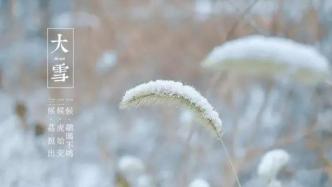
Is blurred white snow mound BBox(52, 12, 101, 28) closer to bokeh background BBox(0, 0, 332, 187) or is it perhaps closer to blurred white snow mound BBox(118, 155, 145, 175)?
bokeh background BBox(0, 0, 332, 187)

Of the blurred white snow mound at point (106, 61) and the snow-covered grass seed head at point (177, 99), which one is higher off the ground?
the blurred white snow mound at point (106, 61)

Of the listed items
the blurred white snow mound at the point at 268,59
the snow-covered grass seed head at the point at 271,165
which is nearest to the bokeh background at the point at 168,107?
the snow-covered grass seed head at the point at 271,165

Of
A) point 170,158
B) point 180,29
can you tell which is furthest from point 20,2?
point 170,158

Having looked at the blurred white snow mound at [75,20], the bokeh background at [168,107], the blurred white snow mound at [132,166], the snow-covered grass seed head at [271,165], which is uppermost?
the blurred white snow mound at [75,20]

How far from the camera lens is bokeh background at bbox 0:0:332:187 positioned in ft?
4.01

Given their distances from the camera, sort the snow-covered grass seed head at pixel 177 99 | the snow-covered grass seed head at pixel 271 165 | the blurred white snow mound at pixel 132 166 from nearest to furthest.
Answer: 1. the snow-covered grass seed head at pixel 177 99
2. the snow-covered grass seed head at pixel 271 165
3. the blurred white snow mound at pixel 132 166

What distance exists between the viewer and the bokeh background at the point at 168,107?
1.22 metres

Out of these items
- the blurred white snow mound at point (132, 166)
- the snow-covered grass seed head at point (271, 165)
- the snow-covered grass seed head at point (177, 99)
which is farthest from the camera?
the blurred white snow mound at point (132, 166)

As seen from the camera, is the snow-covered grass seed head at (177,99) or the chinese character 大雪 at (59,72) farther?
the chinese character 大雪 at (59,72)

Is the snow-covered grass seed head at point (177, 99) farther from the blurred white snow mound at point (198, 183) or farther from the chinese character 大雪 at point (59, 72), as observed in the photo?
the chinese character 大雪 at point (59, 72)

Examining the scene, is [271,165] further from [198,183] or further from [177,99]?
[177,99]

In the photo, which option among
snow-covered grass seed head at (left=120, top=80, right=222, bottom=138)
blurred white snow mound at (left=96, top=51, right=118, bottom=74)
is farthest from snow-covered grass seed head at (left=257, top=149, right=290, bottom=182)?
blurred white snow mound at (left=96, top=51, right=118, bottom=74)

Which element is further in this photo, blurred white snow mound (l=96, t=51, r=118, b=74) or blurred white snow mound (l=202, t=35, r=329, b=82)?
blurred white snow mound (l=96, t=51, r=118, b=74)

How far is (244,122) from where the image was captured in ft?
4.06
